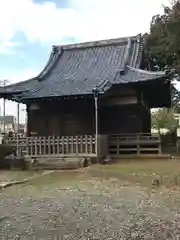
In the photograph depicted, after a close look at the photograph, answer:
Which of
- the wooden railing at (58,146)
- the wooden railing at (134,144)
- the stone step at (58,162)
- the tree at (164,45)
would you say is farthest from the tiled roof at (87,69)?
the stone step at (58,162)

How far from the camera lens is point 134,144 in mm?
22016

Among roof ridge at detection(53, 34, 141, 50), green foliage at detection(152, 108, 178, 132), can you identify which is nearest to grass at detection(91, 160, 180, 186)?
roof ridge at detection(53, 34, 141, 50)

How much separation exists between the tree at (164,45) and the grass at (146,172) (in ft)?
22.0

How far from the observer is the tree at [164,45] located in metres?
20.9

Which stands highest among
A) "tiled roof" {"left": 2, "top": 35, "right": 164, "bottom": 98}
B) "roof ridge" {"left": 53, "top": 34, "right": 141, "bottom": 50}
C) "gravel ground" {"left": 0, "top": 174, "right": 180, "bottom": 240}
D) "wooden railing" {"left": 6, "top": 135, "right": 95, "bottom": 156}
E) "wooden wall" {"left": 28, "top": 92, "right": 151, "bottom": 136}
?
"roof ridge" {"left": 53, "top": 34, "right": 141, "bottom": 50}

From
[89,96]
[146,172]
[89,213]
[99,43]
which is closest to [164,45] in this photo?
[89,96]

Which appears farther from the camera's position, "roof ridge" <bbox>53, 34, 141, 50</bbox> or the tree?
"roof ridge" <bbox>53, 34, 141, 50</bbox>

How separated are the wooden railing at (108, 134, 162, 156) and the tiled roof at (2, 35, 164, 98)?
319 cm

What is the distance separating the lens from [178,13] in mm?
19781

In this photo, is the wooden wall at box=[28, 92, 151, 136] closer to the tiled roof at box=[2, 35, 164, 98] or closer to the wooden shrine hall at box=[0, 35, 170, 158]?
the wooden shrine hall at box=[0, 35, 170, 158]

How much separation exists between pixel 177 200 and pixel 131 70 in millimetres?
14227

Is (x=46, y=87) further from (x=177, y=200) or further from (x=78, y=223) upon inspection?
(x=78, y=223)

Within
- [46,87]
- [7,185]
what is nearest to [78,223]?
[7,185]

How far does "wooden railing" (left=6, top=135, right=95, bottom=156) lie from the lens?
20297 millimetres
